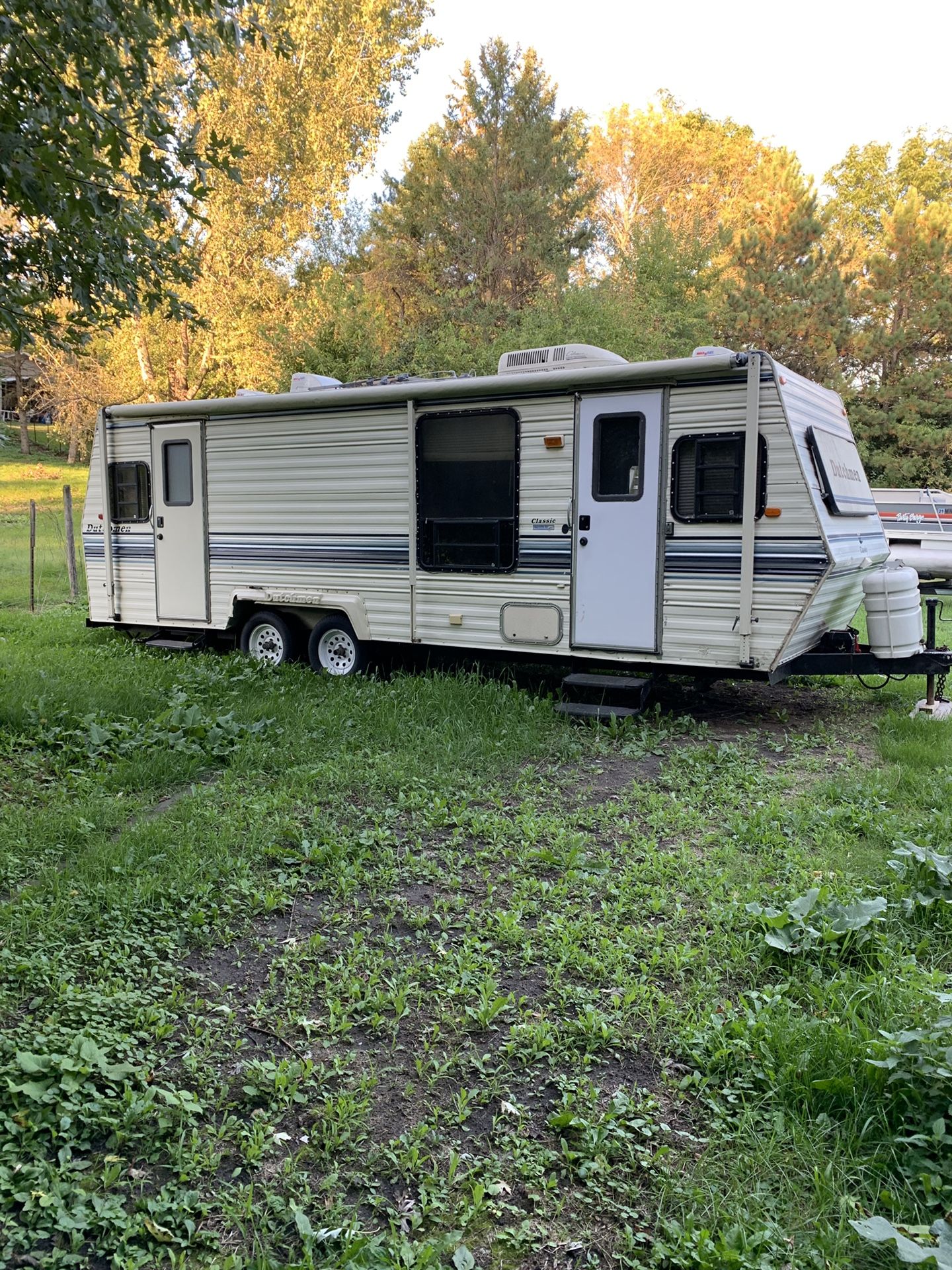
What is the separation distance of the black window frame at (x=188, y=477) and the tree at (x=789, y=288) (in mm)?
16302

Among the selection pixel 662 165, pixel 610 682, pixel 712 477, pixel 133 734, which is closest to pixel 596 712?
pixel 610 682

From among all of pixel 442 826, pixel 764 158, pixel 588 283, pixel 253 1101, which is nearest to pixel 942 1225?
pixel 253 1101

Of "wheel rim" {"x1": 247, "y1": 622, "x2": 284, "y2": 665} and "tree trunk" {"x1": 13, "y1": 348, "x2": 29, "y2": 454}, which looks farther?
"tree trunk" {"x1": 13, "y1": 348, "x2": 29, "y2": 454}

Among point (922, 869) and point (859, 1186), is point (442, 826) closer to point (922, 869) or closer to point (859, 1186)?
point (922, 869)

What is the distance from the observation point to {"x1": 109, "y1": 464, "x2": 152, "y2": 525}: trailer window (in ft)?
33.2

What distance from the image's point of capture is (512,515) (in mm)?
8078

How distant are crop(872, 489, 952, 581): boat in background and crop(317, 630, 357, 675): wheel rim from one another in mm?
9257

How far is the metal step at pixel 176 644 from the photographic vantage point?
399 inches

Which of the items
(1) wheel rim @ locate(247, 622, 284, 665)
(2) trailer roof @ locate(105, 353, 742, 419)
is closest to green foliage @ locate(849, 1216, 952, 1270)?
(2) trailer roof @ locate(105, 353, 742, 419)

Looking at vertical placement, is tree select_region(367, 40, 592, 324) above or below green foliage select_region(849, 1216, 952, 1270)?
above

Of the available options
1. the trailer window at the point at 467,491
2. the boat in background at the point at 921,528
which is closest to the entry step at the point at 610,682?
the trailer window at the point at 467,491

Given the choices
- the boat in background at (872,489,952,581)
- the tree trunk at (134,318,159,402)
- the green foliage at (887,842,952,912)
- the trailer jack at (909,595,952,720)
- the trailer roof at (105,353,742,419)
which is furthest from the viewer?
the tree trunk at (134,318,159,402)

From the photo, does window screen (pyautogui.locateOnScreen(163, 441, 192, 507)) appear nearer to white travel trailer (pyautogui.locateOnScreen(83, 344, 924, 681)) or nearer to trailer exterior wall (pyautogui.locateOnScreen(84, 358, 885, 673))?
white travel trailer (pyautogui.locateOnScreen(83, 344, 924, 681))

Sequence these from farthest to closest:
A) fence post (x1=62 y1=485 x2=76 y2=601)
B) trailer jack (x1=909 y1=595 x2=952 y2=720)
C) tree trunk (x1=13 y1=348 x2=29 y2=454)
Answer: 1. tree trunk (x1=13 y1=348 x2=29 y2=454)
2. fence post (x1=62 y1=485 x2=76 y2=601)
3. trailer jack (x1=909 y1=595 x2=952 y2=720)
